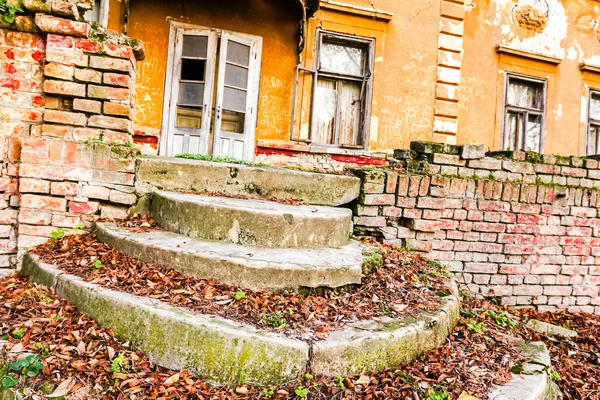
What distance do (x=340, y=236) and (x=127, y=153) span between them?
5.39 ft

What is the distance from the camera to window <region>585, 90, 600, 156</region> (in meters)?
8.83

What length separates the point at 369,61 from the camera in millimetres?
7238

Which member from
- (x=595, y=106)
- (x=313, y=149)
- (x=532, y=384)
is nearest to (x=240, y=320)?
(x=532, y=384)

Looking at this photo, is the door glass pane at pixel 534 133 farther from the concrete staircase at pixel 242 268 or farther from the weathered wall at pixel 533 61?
the concrete staircase at pixel 242 268

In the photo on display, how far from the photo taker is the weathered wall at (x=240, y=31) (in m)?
6.38

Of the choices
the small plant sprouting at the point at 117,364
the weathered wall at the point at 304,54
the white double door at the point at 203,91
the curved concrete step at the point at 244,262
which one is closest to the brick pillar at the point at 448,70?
the weathered wall at the point at 304,54

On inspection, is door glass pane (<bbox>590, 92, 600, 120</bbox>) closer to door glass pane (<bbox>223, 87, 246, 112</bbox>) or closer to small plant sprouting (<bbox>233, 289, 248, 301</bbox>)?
door glass pane (<bbox>223, 87, 246, 112</bbox>)

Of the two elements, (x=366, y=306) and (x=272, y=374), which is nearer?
(x=272, y=374)

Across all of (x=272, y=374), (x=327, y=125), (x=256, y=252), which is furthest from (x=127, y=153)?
(x=327, y=125)

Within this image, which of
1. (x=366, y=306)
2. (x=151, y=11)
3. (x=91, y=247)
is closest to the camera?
(x=366, y=306)

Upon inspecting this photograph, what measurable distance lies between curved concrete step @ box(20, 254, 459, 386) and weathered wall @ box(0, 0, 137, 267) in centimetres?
102

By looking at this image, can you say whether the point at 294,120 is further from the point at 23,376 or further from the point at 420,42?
the point at 23,376

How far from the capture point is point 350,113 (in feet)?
24.2

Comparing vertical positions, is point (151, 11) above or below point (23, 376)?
above
